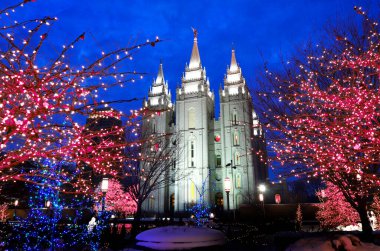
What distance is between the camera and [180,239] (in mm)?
4445

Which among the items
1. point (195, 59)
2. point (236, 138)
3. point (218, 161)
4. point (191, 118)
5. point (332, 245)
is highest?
point (195, 59)

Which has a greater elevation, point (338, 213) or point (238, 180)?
point (238, 180)

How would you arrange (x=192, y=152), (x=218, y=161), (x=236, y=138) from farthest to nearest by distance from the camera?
(x=218, y=161), (x=192, y=152), (x=236, y=138)

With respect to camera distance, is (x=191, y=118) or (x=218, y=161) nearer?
(x=218, y=161)

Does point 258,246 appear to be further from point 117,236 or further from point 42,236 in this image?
point 42,236

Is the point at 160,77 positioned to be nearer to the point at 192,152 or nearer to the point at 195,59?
the point at 195,59

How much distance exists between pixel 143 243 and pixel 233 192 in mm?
38708

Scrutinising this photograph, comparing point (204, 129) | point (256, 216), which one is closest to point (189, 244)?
point (256, 216)

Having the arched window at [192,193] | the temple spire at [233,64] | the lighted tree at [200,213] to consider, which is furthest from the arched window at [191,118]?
the lighted tree at [200,213]

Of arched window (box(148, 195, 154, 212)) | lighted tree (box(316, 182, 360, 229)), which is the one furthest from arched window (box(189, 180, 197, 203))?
lighted tree (box(316, 182, 360, 229))

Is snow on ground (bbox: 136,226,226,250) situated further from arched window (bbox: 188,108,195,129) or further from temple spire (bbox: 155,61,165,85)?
temple spire (bbox: 155,61,165,85)

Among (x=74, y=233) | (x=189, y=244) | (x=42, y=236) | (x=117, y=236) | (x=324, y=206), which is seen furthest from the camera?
(x=324, y=206)

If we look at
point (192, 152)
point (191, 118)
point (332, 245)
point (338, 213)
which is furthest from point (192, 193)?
point (332, 245)

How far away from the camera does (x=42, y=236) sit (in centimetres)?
984
